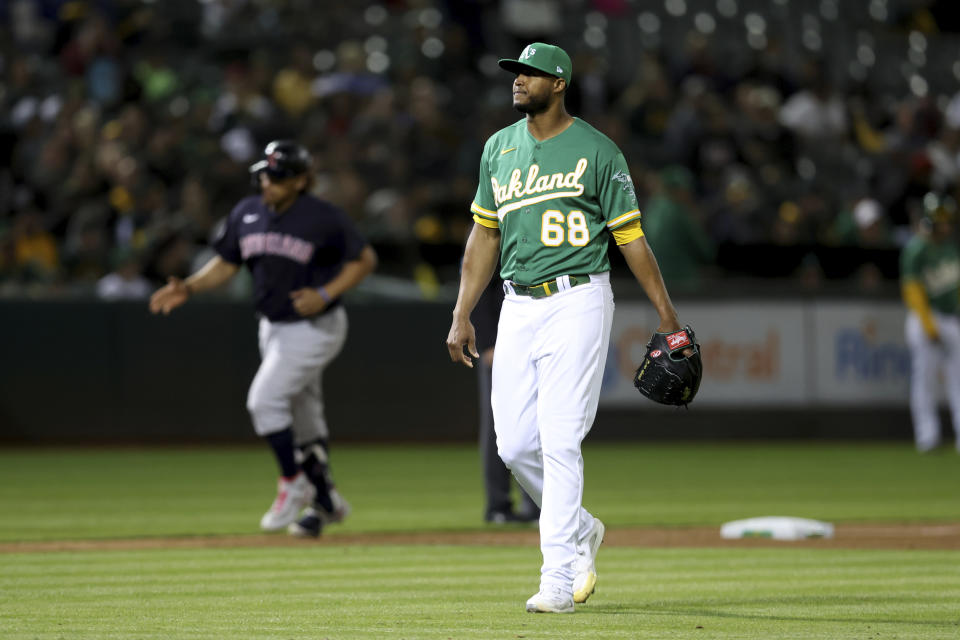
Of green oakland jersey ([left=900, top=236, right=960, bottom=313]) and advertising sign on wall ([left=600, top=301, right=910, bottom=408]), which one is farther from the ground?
green oakland jersey ([left=900, top=236, right=960, bottom=313])

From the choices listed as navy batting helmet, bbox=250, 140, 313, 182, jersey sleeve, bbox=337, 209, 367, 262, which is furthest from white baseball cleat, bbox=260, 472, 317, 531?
navy batting helmet, bbox=250, 140, 313, 182

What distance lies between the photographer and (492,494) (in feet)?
34.0

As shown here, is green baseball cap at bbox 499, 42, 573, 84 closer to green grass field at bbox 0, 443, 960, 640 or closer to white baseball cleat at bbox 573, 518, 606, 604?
white baseball cleat at bbox 573, 518, 606, 604

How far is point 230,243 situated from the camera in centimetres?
976

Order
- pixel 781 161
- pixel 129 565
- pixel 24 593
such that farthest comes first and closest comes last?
1. pixel 781 161
2. pixel 129 565
3. pixel 24 593

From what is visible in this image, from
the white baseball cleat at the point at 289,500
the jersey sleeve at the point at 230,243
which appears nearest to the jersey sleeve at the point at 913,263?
the white baseball cleat at the point at 289,500

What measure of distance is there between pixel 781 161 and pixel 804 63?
237cm

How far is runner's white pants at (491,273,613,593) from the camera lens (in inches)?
246

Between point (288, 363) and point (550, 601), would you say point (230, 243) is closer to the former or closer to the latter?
point (288, 363)

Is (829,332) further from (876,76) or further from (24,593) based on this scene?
(24,593)

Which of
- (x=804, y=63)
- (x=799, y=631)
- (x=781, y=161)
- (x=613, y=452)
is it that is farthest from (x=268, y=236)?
(x=804, y=63)

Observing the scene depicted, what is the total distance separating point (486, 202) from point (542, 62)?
25.1 inches

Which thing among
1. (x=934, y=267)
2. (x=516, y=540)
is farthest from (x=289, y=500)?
(x=934, y=267)

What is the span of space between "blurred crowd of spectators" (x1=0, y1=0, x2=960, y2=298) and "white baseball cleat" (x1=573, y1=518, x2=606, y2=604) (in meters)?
9.96
